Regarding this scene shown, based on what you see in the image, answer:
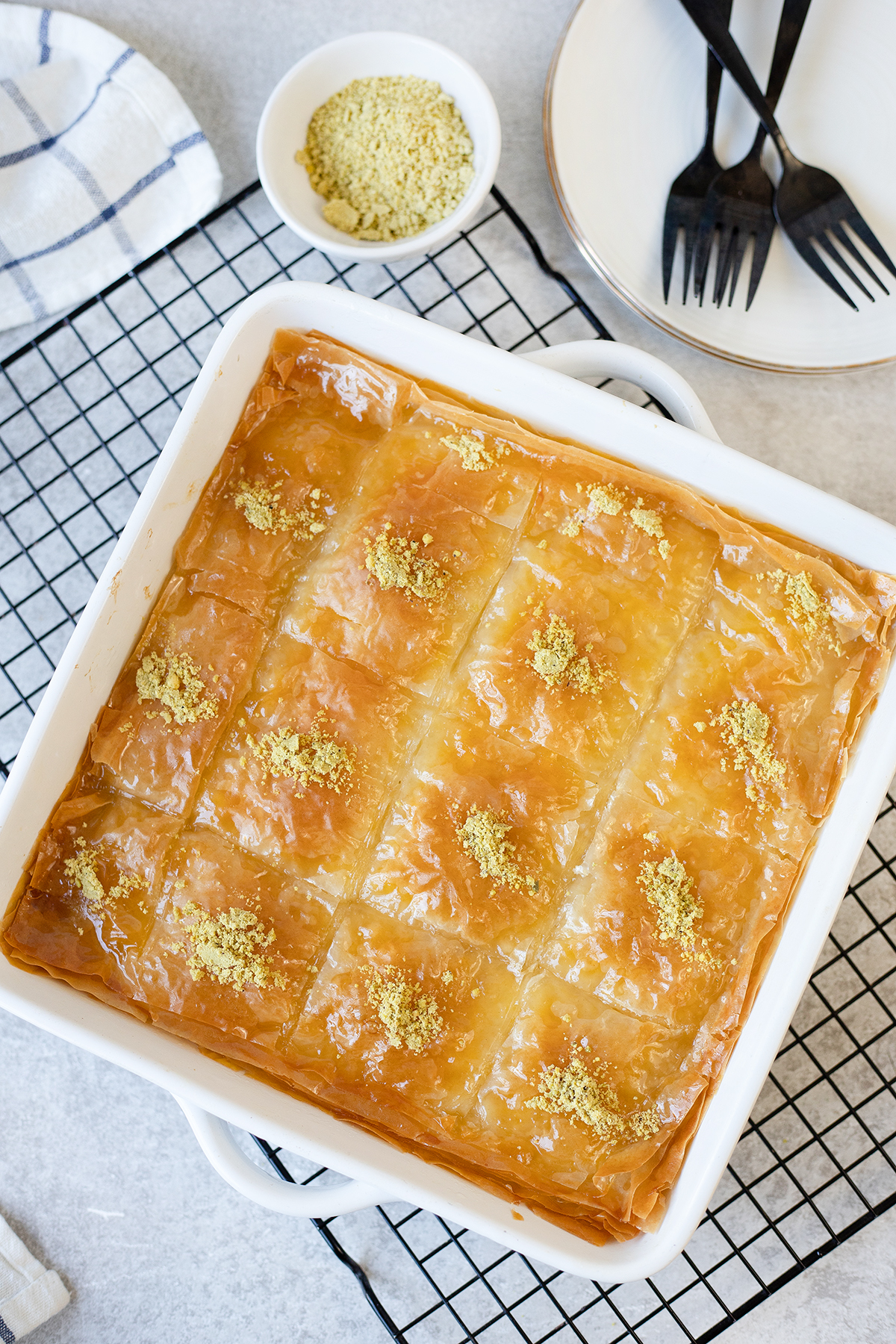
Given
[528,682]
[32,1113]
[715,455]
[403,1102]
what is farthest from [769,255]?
[32,1113]

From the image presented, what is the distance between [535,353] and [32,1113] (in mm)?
1901

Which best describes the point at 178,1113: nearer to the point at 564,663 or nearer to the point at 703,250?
the point at 564,663

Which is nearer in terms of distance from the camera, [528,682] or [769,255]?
[528,682]

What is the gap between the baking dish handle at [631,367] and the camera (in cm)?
163

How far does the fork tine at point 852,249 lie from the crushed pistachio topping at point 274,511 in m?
1.16

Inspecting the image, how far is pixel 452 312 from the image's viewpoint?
196 centimetres

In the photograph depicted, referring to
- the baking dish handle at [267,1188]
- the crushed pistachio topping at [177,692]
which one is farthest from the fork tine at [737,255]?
the baking dish handle at [267,1188]

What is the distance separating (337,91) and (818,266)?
1.02 meters

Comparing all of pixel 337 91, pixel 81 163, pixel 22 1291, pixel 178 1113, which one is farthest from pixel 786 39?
pixel 22 1291

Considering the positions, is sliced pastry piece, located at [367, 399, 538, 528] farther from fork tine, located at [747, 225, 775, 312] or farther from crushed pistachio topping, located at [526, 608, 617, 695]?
fork tine, located at [747, 225, 775, 312]

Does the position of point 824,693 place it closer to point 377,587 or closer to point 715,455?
point 715,455

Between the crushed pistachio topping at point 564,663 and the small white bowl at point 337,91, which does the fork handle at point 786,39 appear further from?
the crushed pistachio topping at point 564,663

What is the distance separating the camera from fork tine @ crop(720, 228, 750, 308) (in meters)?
1.81

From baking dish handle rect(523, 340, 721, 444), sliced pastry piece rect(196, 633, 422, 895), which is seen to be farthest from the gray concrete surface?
sliced pastry piece rect(196, 633, 422, 895)
